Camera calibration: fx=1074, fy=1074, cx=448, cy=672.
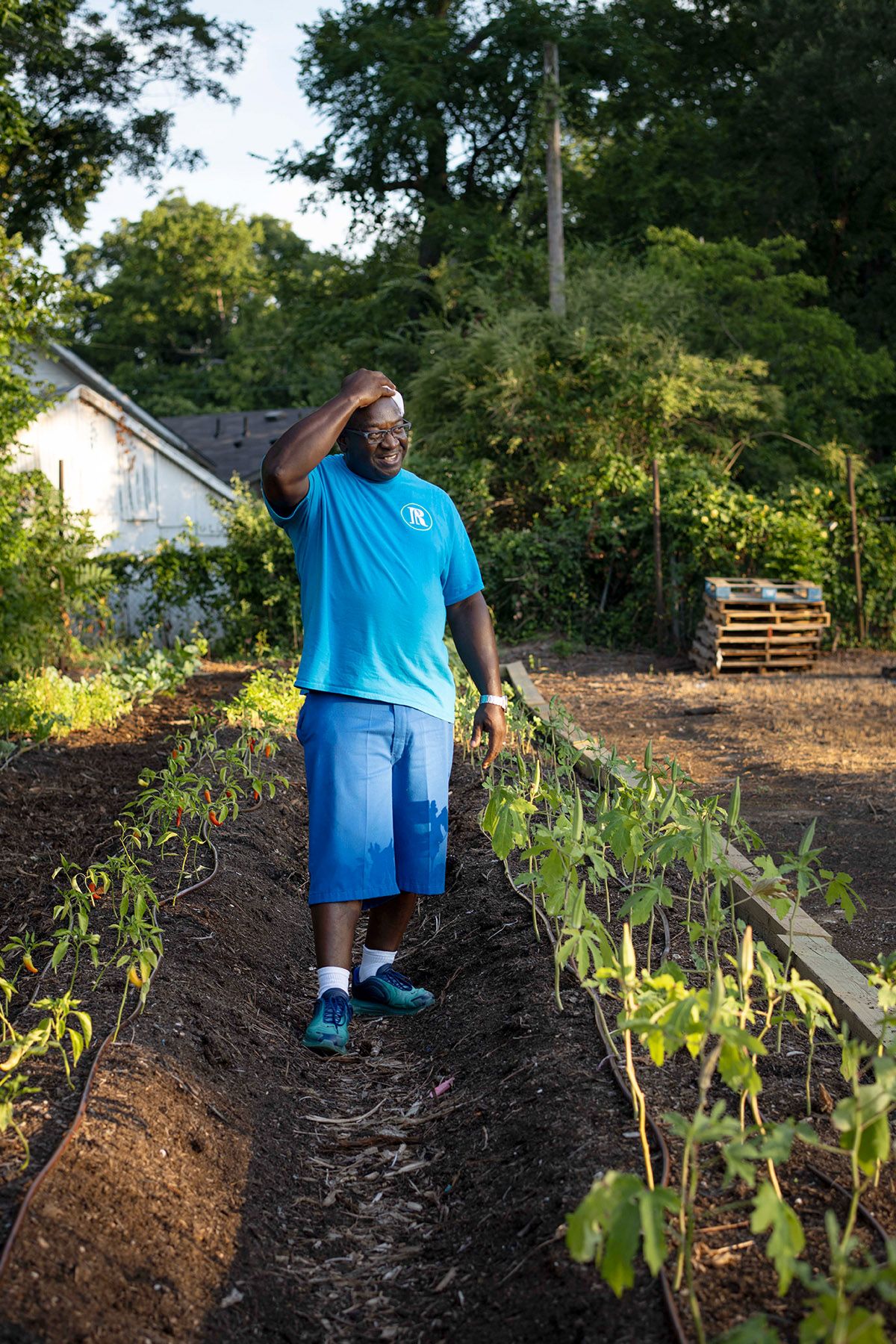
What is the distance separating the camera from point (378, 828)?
10.6 feet

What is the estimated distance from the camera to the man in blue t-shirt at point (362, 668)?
3125 millimetres

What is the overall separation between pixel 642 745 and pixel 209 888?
3812 millimetres

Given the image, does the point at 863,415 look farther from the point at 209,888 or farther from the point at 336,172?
the point at 209,888

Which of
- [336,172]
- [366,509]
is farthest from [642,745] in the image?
[336,172]

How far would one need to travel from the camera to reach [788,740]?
701 centimetres

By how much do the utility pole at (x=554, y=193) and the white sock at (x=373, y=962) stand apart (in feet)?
44.9

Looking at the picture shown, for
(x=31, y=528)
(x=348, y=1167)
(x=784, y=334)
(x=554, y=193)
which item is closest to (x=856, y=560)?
(x=784, y=334)

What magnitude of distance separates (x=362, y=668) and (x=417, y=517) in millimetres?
507

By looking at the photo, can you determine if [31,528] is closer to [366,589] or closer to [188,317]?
[366,589]

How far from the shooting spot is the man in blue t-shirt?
3125 millimetres

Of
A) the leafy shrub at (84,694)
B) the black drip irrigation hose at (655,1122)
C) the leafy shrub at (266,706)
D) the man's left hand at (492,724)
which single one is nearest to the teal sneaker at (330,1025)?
the black drip irrigation hose at (655,1122)

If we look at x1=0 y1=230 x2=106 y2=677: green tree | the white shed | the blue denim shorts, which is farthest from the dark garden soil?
the white shed

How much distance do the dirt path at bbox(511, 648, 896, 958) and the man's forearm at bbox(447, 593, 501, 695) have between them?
1.51 m

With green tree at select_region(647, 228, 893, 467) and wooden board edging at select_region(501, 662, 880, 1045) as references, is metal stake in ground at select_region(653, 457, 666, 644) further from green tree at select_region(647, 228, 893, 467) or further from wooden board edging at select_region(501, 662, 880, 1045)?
wooden board edging at select_region(501, 662, 880, 1045)
